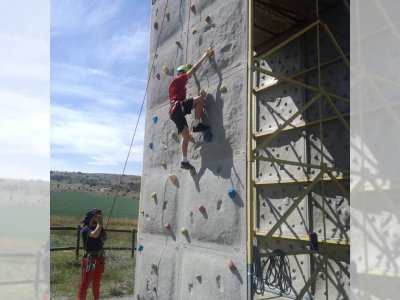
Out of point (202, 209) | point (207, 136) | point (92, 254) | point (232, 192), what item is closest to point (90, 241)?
point (92, 254)

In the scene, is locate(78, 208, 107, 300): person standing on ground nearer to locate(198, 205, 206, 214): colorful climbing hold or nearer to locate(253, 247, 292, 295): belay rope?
locate(198, 205, 206, 214): colorful climbing hold

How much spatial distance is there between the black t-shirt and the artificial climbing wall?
0.71 meters

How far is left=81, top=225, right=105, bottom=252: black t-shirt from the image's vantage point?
6656 mm

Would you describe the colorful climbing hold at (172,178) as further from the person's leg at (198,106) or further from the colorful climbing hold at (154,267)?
the colorful climbing hold at (154,267)

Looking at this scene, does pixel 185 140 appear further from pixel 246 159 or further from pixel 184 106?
pixel 246 159

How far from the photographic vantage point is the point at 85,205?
3447 centimetres

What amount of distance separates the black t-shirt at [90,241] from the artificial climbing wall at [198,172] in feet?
2.33

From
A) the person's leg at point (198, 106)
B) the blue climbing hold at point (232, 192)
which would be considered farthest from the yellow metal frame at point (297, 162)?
the person's leg at point (198, 106)

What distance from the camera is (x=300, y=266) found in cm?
595

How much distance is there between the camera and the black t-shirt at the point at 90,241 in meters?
6.66

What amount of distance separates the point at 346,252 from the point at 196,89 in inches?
123

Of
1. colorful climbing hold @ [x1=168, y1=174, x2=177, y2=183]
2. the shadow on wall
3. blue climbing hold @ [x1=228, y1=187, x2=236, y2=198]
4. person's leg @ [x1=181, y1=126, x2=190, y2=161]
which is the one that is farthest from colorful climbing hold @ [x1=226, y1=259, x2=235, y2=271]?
colorful climbing hold @ [x1=168, y1=174, x2=177, y2=183]

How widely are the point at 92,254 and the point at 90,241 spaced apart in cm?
22

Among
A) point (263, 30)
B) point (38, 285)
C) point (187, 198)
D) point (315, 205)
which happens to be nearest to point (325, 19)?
point (263, 30)
